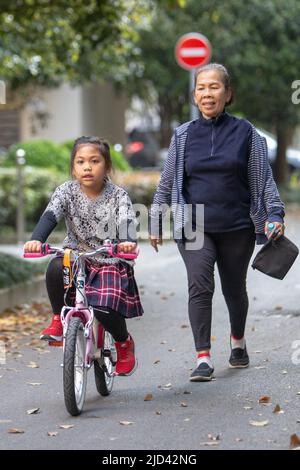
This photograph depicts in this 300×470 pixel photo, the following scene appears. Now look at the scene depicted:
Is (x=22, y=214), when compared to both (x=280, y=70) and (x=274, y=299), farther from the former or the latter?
(x=280, y=70)

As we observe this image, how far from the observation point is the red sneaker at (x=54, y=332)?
660cm

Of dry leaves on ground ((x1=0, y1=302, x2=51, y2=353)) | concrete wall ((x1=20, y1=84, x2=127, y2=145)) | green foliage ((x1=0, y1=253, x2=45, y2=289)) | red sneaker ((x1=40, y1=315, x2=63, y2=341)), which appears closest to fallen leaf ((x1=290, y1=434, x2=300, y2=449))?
red sneaker ((x1=40, y1=315, x2=63, y2=341))

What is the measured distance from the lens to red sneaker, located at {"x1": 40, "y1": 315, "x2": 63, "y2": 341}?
260 inches

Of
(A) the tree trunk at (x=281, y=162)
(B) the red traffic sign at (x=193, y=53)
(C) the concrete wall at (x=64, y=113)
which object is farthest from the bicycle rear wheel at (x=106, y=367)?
(A) the tree trunk at (x=281, y=162)

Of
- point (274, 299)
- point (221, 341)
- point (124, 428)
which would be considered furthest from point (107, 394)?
point (274, 299)

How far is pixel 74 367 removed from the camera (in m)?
6.21

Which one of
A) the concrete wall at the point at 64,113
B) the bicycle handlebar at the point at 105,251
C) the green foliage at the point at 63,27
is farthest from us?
the concrete wall at the point at 64,113

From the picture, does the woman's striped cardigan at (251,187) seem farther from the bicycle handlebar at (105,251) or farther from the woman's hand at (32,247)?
the woman's hand at (32,247)

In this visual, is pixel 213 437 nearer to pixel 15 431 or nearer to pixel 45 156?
pixel 15 431

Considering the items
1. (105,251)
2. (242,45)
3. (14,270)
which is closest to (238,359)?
(105,251)

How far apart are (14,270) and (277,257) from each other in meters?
4.96

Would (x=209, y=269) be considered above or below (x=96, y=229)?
below

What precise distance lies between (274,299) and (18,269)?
2635mm

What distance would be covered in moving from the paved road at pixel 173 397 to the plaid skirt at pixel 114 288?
595 mm
